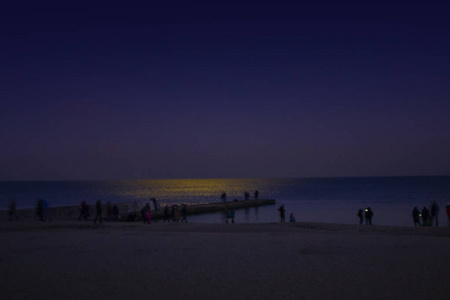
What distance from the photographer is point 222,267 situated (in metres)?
11.4

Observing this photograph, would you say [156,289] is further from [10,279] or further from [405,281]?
[405,281]

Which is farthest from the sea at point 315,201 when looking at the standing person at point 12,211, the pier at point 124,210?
the standing person at point 12,211

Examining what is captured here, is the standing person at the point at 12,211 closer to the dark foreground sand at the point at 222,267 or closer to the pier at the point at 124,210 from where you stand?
the pier at the point at 124,210

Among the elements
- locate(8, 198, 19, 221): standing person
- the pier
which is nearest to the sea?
the pier

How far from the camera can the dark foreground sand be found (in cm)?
878

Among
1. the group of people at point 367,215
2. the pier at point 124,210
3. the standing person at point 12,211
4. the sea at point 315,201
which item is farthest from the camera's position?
the sea at point 315,201

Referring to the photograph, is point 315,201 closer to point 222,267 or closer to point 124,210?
point 124,210

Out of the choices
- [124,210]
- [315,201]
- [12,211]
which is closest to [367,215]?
[12,211]

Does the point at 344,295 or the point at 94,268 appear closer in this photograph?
the point at 344,295

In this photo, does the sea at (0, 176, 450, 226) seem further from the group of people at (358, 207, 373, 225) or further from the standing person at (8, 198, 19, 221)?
the standing person at (8, 198, 19, 221)

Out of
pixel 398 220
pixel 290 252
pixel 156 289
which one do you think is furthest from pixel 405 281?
pixel 398 220

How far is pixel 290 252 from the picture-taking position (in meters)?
13.7

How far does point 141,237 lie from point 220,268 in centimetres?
772

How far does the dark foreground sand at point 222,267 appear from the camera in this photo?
878 cm
